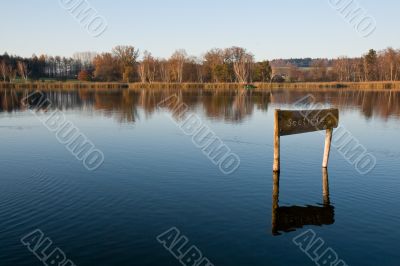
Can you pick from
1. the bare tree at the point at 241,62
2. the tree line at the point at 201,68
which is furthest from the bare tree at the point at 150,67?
the bare tree at the point at 241,62

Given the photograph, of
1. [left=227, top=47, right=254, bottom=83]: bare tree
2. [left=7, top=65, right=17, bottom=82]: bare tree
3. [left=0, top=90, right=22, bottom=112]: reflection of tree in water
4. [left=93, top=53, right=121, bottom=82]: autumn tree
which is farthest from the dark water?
[left=93, top=53, right=121, bottom=82]: autumn tree

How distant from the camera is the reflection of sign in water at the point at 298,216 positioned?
14.9 meters

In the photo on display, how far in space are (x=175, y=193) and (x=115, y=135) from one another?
1811cm

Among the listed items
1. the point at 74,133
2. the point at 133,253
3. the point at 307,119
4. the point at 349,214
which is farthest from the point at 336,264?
the point at 74,133

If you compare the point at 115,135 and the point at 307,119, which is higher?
the point at 307,119

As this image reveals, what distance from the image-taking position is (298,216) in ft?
51.8

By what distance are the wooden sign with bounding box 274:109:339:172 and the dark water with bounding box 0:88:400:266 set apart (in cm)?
254

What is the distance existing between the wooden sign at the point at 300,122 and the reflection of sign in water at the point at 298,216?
4.01 meters

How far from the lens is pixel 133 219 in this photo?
15.2 meters

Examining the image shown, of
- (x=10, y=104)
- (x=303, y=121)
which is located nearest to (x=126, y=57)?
(x=10, y=104)

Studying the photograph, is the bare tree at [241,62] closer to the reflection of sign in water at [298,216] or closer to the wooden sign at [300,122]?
the wooden sign at [300,122]

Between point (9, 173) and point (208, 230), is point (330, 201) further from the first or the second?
point (9, 173)

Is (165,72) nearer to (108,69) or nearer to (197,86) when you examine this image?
(108,69)

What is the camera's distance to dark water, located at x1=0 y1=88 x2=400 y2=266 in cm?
1277
